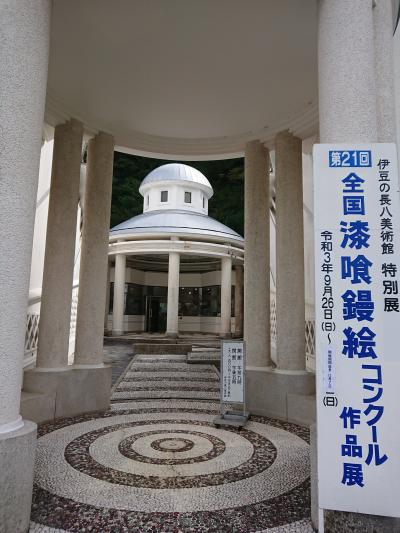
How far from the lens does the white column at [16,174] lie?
319 cm

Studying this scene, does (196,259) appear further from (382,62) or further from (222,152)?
(382,62)

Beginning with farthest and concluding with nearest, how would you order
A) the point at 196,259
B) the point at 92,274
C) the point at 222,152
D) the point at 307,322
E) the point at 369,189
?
the point at 196,259 → the point at 222,152 → the point at 307,322 → the point at 92,274 → the point at 369,189

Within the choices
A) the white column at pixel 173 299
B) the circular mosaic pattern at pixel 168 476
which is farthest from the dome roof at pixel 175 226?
the circular mosaic pattern at pixel 168 476

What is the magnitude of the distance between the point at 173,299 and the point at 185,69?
1682 centimetres

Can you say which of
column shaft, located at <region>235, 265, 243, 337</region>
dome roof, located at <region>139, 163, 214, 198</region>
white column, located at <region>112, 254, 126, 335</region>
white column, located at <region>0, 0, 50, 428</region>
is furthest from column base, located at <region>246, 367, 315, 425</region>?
dome roof, located at <region>139, 163, 214, 198</region>

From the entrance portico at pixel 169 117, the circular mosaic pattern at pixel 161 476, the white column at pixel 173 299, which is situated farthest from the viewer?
the white column at pixel 173 299

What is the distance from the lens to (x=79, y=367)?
7.43 metres

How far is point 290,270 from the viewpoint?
749cm

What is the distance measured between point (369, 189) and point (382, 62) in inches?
50.9

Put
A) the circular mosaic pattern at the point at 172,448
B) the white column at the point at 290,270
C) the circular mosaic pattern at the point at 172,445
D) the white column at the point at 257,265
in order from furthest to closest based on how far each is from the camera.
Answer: the white column at the point at 257,265
the white column at the point at 290,270
the circular mosaic pattern at the point at 172,445
the circular mosaic pattern at the point at 172,448

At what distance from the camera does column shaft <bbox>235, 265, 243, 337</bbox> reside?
2610cm

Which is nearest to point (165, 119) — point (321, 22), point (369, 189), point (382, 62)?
point (321, 22)

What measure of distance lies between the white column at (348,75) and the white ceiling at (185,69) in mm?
1794

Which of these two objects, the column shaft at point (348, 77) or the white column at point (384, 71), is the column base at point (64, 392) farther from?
the white column at point (384, 71)
